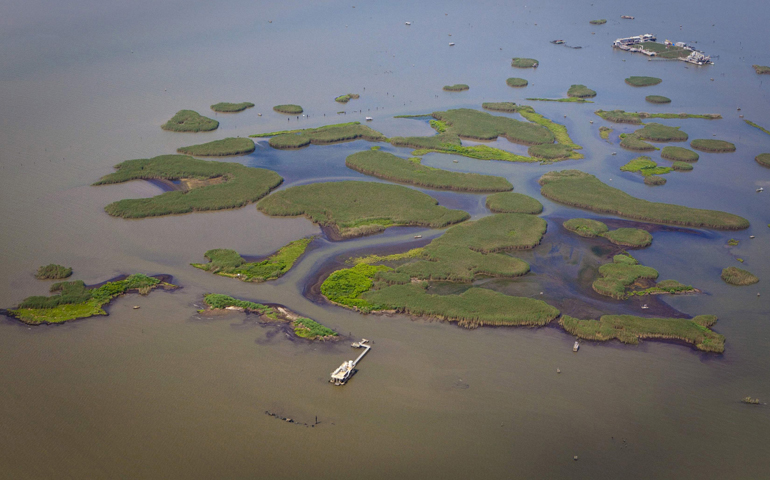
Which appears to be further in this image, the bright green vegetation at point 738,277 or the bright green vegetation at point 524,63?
the bright green vegetation at point 524,63

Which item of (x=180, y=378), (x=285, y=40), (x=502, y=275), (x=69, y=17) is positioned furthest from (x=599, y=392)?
(x=69, y=17)

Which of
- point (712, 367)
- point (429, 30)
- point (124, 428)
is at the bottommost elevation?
point (712, 367)

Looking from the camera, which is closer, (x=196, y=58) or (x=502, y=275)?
(x=502, y=275)

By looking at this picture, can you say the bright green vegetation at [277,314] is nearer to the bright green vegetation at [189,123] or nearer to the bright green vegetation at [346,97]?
the bright green vegetation at [189,123]

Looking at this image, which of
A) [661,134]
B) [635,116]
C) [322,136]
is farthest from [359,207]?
[635,116]

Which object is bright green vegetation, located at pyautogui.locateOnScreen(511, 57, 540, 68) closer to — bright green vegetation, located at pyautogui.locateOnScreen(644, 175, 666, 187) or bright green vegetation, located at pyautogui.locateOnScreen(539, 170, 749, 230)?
bright green vegetation, located at pyautogui.locateOnScreen(644, 175, 666, 187)

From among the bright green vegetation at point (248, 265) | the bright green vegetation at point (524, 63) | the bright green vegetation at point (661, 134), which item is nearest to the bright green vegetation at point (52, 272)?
the bright green vegetation at point (248, 265)

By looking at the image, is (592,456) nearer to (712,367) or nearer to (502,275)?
(712,367)
